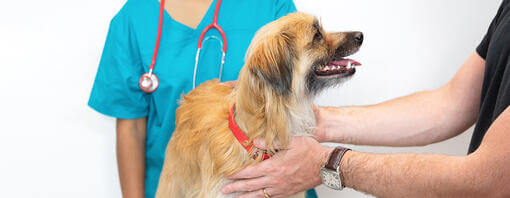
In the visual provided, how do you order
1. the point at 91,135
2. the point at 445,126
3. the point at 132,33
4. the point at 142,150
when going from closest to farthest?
the point at 445,126, the point at 132,33, the point at 142,150, the point at 91,135

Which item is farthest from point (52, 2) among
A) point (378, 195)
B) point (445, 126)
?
point (445, 126)

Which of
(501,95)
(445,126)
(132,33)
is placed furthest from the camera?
(132,33)

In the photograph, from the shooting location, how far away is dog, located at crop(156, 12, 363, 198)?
3.57 ft

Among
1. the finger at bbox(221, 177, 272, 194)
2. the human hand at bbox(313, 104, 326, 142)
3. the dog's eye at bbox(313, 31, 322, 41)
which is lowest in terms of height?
the finger at bbox(221, 177, 272, 194)

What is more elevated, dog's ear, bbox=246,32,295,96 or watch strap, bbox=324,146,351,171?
dog's ear, bbox=246,32,295,96

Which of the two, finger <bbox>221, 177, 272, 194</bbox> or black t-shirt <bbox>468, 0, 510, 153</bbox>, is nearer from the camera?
black t-shirt <bbox>468, 0, 510, 153</bbox>

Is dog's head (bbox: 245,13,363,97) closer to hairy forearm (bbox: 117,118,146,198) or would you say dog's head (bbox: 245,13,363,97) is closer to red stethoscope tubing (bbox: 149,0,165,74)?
red stethoscope tubing (bbox: 149,0,165,74)

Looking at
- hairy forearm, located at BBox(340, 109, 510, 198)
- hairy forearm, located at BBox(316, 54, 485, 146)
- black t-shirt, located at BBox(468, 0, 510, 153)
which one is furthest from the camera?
hairy forearm, located at BBox(316, 54, 485, 146)

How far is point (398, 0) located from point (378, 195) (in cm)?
105

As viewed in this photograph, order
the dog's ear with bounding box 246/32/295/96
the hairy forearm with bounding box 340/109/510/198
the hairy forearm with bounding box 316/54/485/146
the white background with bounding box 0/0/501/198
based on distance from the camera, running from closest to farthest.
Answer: the hairy forearm with bounding box 340/109/510/198 → the dog's ear with bounding box 246/32/295/96 → the hairy forearm with bounding box 316/54/485/146 → the white background with bounding box 0/0/501/198

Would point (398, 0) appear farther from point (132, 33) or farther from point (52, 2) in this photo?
point (52, 2)

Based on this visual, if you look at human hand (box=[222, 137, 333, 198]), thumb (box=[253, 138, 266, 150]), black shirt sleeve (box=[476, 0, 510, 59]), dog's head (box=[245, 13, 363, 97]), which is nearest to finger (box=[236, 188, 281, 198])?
human hand (box=[222, 137, 333, 198])

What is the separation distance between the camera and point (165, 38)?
1436 millimetres

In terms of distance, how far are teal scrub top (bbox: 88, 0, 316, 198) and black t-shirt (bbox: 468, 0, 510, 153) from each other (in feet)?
2.21
